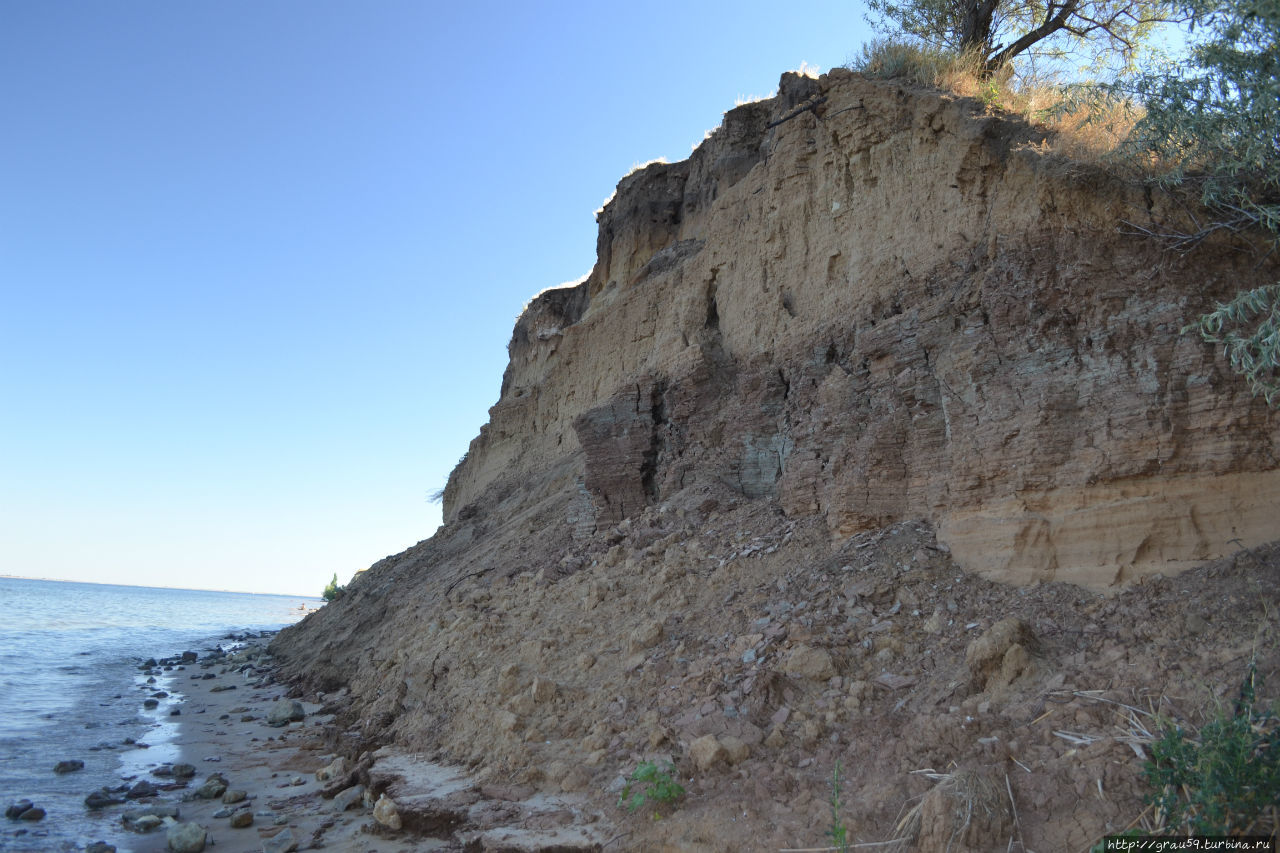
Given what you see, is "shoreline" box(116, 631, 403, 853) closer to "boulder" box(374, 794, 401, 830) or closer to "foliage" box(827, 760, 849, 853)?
"boulder" box(374, 794, 401, 830)

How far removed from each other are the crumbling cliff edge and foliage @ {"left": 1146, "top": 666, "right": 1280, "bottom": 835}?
9.4 inches

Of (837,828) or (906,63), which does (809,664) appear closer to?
(837,828)

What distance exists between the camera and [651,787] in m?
5.63

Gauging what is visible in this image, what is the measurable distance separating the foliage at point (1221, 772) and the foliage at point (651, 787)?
302 cm

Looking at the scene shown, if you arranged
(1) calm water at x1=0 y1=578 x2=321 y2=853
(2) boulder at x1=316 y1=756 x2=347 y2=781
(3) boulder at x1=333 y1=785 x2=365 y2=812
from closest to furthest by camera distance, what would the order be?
(3) boulder at x1=333 y1=785 x2=365 y2=812 → (1) calm water at x1=0 y1=578 x2=321 y2=853 → (2) boulder at x1=316 y1=756 x2=347 y2=781

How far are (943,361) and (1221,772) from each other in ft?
15.3

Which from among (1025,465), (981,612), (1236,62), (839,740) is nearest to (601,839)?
(839,740)

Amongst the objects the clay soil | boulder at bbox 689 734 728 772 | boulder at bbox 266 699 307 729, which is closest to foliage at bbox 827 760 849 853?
the clay soil

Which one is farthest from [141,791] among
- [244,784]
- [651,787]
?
[651,787]

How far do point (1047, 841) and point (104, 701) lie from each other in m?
16.8

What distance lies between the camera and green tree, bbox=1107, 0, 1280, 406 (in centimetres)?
533

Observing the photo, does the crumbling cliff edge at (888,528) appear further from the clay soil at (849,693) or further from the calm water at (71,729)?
the calm water at (71,729)

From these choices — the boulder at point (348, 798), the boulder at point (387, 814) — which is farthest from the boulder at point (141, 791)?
the boulder at point (387, 814)

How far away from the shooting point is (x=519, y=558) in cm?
1298
